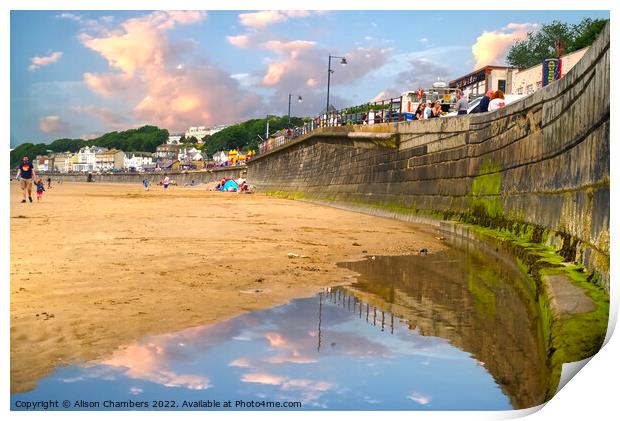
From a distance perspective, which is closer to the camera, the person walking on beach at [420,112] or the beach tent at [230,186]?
the person walking on beach at [420,112]

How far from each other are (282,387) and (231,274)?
15.0 feet

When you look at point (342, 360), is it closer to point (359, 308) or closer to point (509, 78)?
point (359, 308)

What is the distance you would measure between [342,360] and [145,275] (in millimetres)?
4168

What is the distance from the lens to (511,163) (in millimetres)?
11891

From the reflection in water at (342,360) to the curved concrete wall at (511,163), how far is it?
118 centimetres

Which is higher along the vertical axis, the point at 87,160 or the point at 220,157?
the point at 220,157

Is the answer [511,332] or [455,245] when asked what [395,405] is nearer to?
[511,332]

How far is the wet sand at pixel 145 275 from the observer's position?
4.71 metres

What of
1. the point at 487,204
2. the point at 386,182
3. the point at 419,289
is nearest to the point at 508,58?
the point at 386,182

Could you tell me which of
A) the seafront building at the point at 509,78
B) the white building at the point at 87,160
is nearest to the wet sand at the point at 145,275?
the seafront building at the point at 509,78

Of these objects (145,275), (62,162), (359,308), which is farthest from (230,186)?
(62,162)

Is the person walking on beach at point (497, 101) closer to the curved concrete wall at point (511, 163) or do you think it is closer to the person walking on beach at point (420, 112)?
the curved concrete wall at point (511, 163)

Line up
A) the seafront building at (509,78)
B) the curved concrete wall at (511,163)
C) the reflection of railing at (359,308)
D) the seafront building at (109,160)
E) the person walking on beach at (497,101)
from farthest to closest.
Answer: the seafront building at (109,160)
the seafront building at (509,78)
the person walking on beach at (497,101)
the curved concrete wall at (511,163)
the reflection of railing at (359,308)

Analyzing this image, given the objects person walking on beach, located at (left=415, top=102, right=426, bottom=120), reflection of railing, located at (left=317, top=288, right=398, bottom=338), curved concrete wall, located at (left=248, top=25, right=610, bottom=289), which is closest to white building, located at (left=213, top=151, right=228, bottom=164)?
curved concrete wall, located at (left=248, top=25, right=610, bottom=289)
